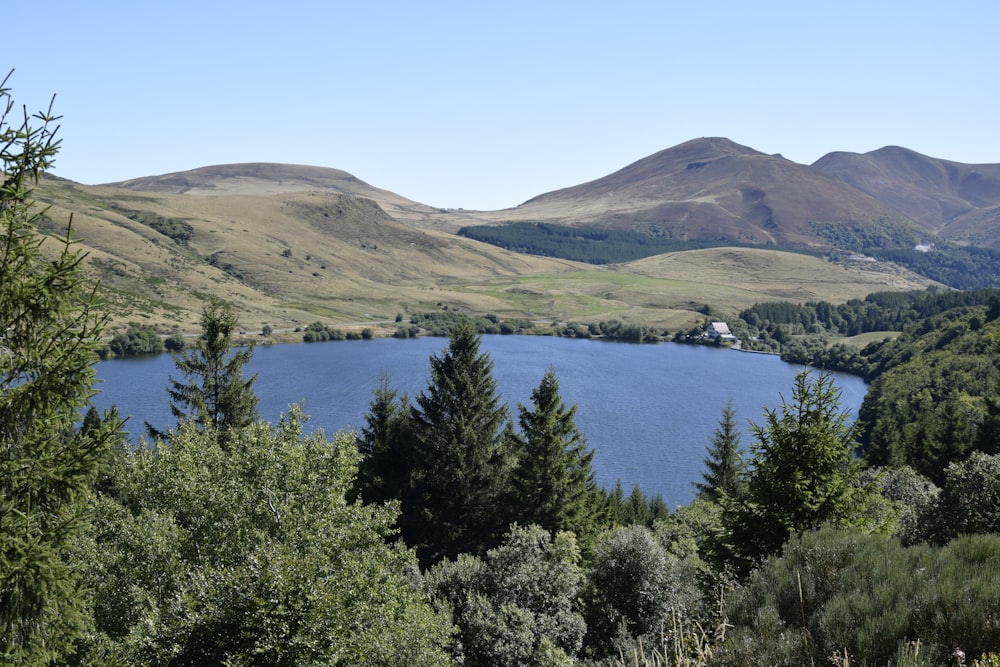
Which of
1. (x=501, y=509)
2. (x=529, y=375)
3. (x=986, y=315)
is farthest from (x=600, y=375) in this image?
(x=501, y=509)

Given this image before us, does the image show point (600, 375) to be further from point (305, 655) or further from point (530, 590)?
point (305, 655)

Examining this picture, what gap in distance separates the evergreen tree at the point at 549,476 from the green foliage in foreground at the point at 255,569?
1526 cm

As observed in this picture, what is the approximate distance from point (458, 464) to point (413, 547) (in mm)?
18374

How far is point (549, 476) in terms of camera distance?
3509 centimetres

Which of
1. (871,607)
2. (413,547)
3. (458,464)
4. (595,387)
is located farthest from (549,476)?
(595,387)

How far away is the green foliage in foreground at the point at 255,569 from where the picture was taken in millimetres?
11625

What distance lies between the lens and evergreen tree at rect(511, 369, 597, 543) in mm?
34875

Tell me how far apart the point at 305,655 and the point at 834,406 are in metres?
15.6

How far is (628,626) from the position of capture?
23.2 meters

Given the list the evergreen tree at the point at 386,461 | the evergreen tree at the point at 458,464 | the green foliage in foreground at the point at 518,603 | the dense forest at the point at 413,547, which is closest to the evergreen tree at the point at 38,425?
the dense forest at the point at 413,547

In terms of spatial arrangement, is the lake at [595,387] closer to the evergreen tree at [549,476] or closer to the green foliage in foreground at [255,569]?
the evergreen tree at [549,476]

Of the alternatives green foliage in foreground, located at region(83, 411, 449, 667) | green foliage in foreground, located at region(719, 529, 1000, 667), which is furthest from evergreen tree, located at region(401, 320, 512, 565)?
green foliage in foreground, located at region(719, 529, 1000, 667)

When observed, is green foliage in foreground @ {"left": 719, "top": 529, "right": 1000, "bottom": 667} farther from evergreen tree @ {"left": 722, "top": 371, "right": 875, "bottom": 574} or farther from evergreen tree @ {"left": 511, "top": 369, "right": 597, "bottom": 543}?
evergreen tree @ {"left": 511, "top": 369, "right": 597, "bottom": 543}

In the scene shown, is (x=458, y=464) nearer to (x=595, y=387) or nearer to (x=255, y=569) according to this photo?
(x=255, y=569)
